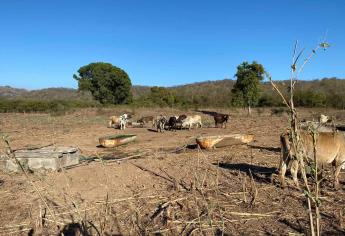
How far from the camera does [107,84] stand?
6066 centimetres

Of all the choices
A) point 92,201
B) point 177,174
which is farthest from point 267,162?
point 92,201

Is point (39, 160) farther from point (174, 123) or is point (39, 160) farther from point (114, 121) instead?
point (114, 121)

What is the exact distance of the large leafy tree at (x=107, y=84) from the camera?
198 ft

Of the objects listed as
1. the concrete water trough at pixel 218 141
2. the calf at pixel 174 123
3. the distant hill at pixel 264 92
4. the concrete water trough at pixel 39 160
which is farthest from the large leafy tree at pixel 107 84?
the concrete water trough at pixel 39 160

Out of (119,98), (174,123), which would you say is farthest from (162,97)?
(174,123)

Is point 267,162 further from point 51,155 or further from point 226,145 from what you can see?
point 51,155

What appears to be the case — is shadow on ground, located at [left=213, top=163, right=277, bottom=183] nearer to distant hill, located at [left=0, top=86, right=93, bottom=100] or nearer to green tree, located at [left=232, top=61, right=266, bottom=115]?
green tree, located at [left=232, top=61, right=266, bottom=115]

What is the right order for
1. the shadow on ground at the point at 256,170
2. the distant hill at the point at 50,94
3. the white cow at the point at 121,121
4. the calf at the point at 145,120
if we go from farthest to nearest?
the distant hill at the point at 50,94, the calf at the point at 145,120, the white cow at the point at 121,121, the shadow on ground at the point at 256,170

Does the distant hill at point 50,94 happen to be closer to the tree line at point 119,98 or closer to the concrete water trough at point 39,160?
the tree line at point 119,98

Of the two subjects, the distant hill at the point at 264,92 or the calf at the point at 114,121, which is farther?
the distant hill at the point at 264,92

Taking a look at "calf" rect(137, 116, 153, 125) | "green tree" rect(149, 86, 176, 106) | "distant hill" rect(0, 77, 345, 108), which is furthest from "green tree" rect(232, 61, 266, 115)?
"green tree" rect(149, 86, 176, 106)

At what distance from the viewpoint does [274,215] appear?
6805 millimetres

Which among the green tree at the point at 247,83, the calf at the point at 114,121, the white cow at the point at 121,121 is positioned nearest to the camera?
the white cow at the point at 121,121

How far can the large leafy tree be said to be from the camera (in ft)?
198
